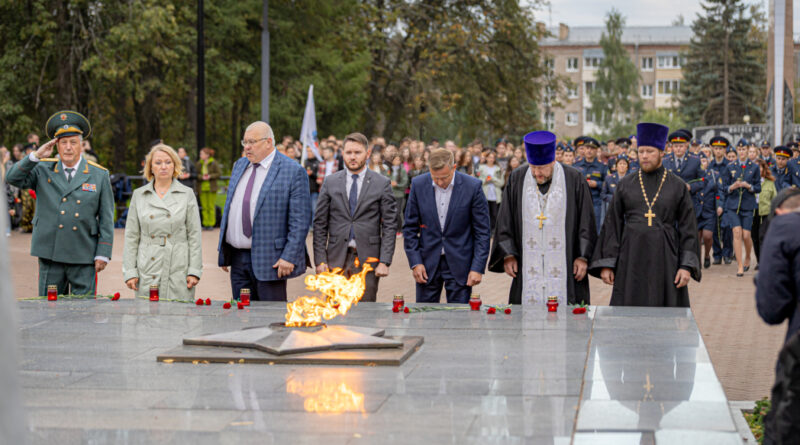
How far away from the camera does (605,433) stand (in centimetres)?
417

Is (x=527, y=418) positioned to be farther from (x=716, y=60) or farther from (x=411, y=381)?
(x=716, y=60)

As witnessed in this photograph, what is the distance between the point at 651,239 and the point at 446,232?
65.0 inches

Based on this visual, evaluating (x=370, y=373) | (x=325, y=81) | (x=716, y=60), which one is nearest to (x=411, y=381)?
(x=370, y=373)

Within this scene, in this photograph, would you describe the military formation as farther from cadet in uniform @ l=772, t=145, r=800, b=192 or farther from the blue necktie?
the blue necktie

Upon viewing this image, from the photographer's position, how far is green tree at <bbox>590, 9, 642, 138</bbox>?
92812mm

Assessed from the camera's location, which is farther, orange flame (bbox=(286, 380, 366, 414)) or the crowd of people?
the crowd of people

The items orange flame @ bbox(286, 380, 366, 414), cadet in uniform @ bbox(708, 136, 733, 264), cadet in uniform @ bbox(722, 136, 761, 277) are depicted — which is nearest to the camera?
orange flame @ bbox(286, 380, 366, 414)

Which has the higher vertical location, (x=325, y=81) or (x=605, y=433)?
(x=325, y=81)

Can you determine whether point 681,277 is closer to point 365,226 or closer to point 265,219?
point 365,226

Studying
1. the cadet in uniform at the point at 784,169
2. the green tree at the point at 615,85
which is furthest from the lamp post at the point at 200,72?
the green tree at the point at 615,85

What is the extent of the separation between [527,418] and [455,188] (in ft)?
14.8

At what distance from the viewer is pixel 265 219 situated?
8242 millimetres

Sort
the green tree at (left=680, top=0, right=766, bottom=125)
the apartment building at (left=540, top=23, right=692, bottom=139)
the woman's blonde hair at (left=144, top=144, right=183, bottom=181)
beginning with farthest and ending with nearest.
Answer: the apartment building at (left=540, top=23, right=692, bottom=139) < the green tree at (left=680, top=0, right=766, bottom=125) < the woman's blonde hair at (left=144, top=144, right=183, bottom=181)

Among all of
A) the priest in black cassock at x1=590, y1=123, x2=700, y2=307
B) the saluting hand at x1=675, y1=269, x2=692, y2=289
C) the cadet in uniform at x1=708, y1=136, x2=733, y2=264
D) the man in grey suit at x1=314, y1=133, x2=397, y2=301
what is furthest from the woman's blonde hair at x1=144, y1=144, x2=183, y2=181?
the cadet in uniform at x1=708, y1=136, x2=733, y2=264
